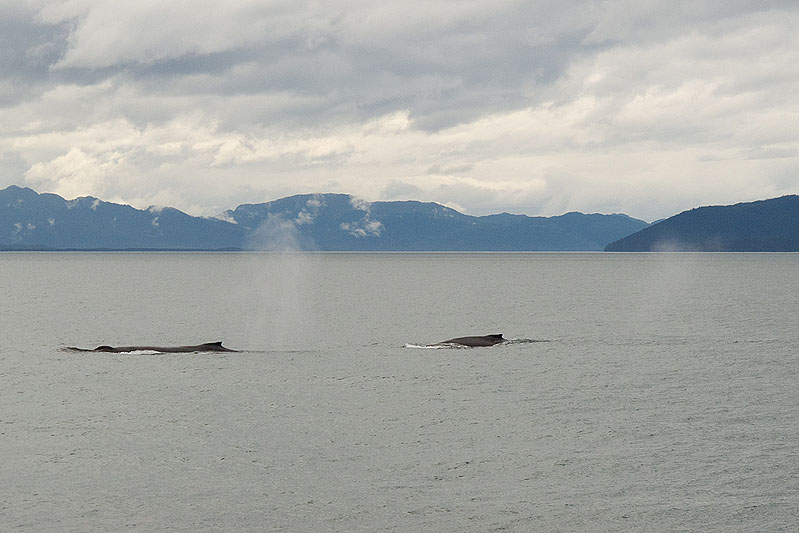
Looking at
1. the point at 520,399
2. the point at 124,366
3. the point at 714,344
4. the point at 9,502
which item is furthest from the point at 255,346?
the point at 9,502

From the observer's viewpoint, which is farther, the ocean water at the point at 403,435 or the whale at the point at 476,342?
the whale at the point at 476,342

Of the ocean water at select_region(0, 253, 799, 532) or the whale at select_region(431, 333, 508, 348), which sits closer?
the ocean water at select_region(0, 253, 799, 532)

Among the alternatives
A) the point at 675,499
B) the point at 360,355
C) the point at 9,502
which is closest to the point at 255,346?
the point at 360,355

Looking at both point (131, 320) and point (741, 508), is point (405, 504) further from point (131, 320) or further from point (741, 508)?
point (131, 320)

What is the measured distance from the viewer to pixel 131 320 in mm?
98125

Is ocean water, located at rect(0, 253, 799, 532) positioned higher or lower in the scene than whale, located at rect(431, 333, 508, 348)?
lower

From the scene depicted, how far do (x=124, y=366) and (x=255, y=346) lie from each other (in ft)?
51.1

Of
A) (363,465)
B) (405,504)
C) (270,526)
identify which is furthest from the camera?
(363,465)

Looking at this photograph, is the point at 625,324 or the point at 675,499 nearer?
the point at 675,499

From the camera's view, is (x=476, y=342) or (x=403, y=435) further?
(x=476, y=342)

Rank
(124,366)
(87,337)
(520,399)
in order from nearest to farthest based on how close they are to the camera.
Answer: (520,399)
(124,366)
(87,337)

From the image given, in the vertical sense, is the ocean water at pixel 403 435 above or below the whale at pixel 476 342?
below

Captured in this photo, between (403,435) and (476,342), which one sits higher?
(476,342)

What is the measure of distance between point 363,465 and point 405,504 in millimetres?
4645
